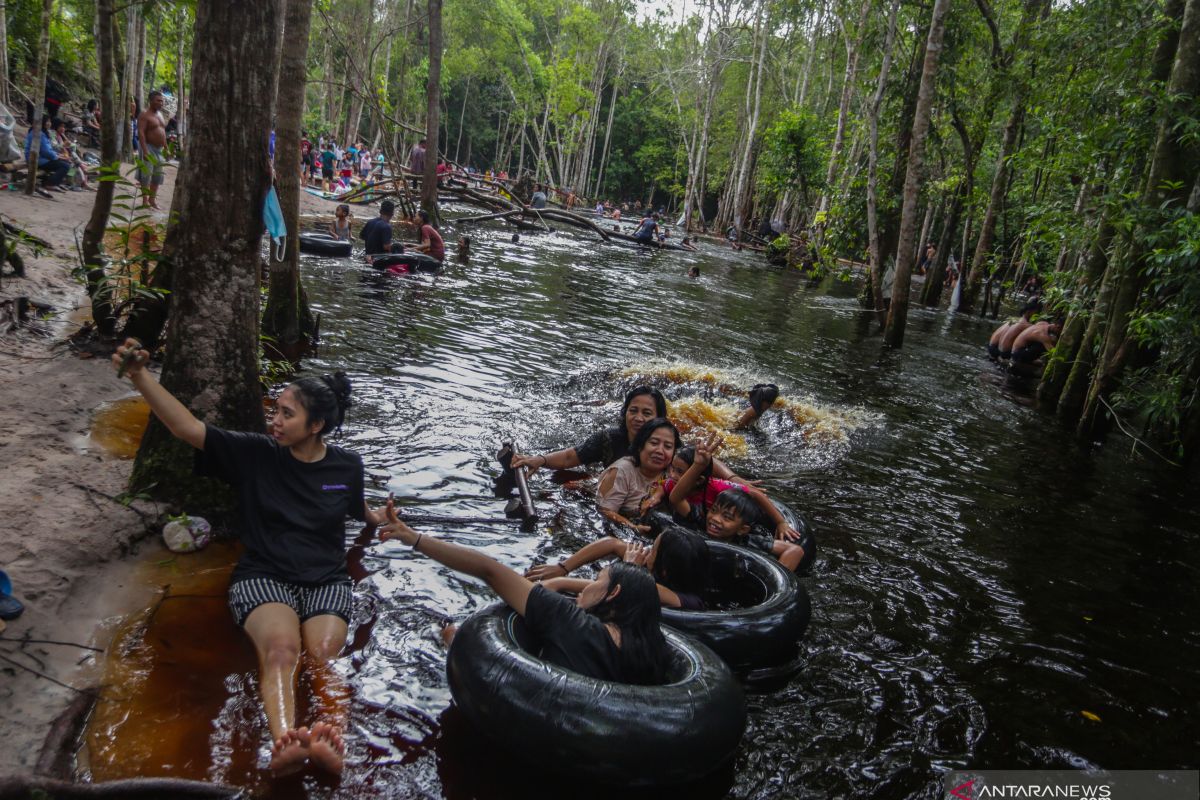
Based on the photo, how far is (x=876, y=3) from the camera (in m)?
17.1

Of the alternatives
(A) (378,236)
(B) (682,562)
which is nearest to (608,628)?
(B) (682,562)

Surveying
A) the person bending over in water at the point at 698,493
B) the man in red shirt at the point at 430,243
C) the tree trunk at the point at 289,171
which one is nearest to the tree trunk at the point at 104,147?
the tree trunk at the point at 289,171

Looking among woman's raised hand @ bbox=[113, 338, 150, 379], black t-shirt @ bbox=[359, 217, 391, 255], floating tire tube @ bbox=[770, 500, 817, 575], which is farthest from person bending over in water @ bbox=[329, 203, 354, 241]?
woman's raised hand @ bbox=[113, 338, 150, 379]

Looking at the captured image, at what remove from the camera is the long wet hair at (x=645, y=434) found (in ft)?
19.0

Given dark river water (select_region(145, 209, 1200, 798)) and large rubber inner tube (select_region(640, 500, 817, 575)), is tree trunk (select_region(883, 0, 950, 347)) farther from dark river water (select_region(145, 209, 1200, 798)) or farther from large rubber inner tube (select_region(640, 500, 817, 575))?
large rubber inner tube (select_region(640, 500, 817, 575))

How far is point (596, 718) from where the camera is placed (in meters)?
2.96

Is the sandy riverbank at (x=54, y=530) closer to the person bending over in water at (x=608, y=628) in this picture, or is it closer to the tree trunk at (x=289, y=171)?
the person bending over in water at (x=608, y=628)

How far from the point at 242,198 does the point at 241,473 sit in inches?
65.2

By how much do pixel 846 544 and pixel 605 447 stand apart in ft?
7.05

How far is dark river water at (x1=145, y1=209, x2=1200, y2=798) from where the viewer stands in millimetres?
3708

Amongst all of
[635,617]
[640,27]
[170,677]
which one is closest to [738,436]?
[635,617]

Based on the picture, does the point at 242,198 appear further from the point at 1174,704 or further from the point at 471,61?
the point at 471,61

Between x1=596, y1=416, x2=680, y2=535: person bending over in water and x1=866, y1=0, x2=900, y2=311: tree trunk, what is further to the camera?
x1=866, y1=0, x2=900, y2=311: tree trunk

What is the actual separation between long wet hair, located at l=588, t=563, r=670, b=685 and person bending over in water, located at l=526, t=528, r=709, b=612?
0.84 metres
